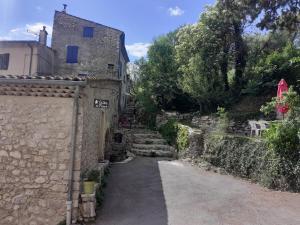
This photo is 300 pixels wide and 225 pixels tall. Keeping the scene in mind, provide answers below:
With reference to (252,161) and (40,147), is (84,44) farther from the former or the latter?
(40,147)

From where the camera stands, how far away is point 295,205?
376 inches

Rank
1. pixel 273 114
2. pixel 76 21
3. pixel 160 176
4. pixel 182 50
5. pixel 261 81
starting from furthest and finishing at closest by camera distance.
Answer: pixel 76 21 → pixel 182 50 → pixel 261 81 → pixel 273 114 → pixel 160 176

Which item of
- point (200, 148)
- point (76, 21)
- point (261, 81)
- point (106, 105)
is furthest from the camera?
point (76, 21)

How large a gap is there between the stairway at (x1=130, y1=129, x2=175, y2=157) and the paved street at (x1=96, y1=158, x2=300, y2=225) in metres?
4.68

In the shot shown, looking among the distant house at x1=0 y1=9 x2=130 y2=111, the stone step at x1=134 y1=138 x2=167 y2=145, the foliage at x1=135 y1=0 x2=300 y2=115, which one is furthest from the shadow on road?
the distant house at x1=0 y1=9 x2=130 y2=111

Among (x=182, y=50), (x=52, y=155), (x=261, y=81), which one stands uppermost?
(x=182, y=50)

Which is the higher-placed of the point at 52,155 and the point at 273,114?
the point at 273,114

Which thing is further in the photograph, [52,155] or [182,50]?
[182,50]

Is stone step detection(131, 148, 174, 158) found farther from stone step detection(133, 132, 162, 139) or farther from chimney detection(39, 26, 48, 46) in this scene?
chimney detection(39, 26, 48, 46)

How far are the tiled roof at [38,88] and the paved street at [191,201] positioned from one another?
339 cm

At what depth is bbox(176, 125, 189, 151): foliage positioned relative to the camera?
1736cm

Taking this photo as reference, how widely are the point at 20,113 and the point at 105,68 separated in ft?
63.7

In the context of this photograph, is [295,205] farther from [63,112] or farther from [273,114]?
[273,114]

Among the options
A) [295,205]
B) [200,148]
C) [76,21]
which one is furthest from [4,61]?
[295,205]
